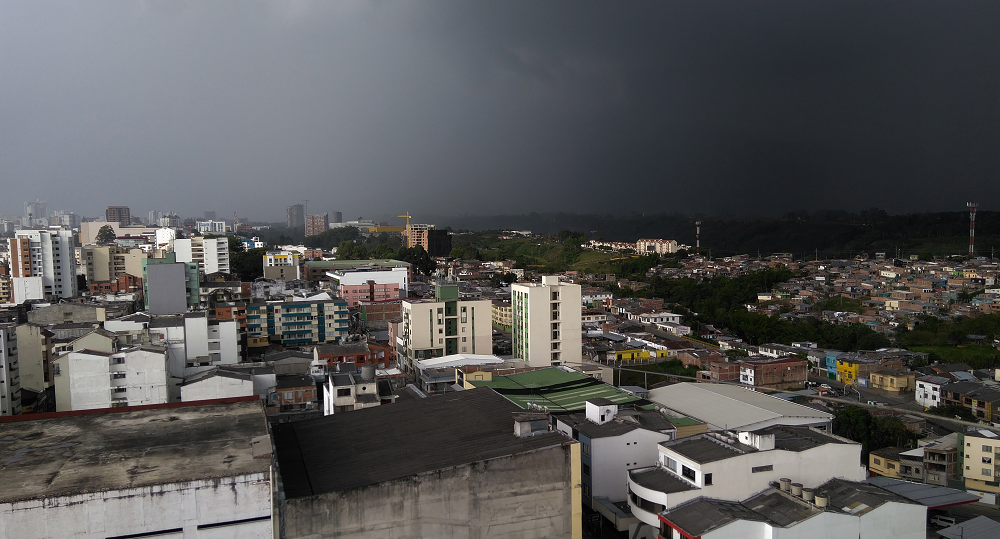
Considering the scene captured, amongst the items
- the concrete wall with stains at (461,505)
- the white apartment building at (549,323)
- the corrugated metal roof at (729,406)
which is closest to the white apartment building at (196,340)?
the white apartment building at (549,323)

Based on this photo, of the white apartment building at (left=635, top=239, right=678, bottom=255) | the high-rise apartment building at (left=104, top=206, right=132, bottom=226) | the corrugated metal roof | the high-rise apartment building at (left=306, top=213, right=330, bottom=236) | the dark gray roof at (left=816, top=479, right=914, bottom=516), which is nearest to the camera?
the dark gray roof at (left=816, top=479, right=914, bottom=516)

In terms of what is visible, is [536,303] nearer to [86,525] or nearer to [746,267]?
[86,525]

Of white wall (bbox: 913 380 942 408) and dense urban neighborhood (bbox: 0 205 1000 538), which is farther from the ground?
dense urban neighborhood (bbox: 0 205 1000 538)

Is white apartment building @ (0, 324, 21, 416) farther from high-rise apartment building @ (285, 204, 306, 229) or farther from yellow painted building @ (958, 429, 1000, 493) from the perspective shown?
high-rise apartment building @ (285, 204, 306, 229)

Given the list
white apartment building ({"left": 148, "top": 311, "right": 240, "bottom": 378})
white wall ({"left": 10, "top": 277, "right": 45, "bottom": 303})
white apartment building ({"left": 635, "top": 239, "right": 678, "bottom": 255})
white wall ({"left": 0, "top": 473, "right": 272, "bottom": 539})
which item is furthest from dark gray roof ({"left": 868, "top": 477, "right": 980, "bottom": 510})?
white apartment building ({"left": 635, "top": 239, "right": 678, "bottom": 255})

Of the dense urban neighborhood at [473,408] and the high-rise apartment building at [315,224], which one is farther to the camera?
the high-rise apartment building at [315,224]

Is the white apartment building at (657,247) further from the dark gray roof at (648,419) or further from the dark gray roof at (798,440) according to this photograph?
the dark gray roof at (798,440)

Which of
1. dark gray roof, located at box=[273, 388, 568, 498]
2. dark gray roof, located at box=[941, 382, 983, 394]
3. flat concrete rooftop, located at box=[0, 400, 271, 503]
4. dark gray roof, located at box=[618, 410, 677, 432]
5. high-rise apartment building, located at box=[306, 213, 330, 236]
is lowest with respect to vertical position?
dark gray roof, located at box=[941, 382, 983, 394]
